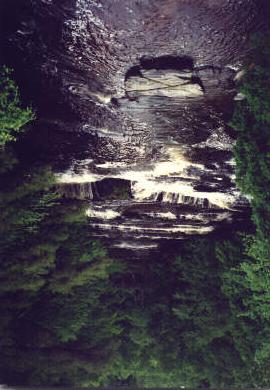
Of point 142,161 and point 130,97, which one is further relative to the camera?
point 142,161

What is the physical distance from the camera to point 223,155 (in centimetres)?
1059

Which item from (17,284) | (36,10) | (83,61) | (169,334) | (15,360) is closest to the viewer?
(36,10)

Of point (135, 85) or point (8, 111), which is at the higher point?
point (135, 85)

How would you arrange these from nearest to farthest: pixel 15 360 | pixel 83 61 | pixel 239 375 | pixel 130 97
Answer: pixel 83 61 → pixel 130 97 → pixel 15 360 → pixel 239 375

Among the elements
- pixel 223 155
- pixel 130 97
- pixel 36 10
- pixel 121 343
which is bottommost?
pixel 121 343

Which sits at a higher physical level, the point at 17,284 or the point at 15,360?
the point at 17,284

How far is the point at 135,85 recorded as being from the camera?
8977 millimetres

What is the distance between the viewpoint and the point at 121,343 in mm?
16266

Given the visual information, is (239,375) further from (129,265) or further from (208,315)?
(129,265)

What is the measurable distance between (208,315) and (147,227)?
340 cm

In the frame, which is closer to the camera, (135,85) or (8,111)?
(8,111)

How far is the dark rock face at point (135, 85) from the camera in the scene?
797cm

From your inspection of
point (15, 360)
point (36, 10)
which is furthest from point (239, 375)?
point (36, 10)

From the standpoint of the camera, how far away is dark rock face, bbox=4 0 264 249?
26.2 ft
